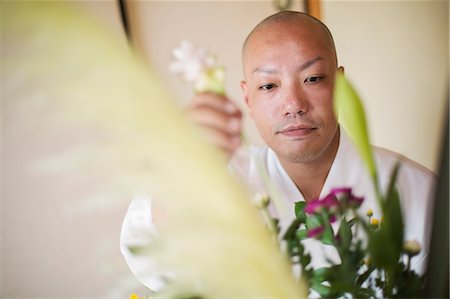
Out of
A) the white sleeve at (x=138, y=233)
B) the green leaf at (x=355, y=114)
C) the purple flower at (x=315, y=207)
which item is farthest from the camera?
the white sleeve at (x=138, y=233)

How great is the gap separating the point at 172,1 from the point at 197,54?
0.09 metres

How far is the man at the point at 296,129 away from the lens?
0.51m

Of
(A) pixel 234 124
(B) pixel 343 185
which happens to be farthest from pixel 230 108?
(B) pixel 343 185

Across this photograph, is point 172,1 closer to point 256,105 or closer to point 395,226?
point 256,105

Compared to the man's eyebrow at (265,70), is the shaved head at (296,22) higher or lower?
higher

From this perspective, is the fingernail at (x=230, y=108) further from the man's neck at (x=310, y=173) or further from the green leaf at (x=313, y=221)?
the green leaf at (x=313, y=221)

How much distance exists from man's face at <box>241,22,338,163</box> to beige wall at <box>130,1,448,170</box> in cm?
6

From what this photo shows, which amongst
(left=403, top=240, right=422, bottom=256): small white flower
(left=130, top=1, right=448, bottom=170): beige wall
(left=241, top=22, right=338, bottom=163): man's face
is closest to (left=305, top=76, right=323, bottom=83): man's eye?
(left=241, top=22, right=338, bottom=163): man's face

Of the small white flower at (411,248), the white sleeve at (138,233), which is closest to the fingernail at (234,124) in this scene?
the white sleeve at (138,233)

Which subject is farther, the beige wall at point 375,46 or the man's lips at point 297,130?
the beige wall at point 375,46

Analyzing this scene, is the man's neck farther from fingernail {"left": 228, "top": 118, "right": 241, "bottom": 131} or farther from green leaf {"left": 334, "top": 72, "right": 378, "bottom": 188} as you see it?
green leaf {"left": 334, "top": 72, "right": 378, "bottom": 188}

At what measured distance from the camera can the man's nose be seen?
500mm

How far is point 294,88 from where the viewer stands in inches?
19.7

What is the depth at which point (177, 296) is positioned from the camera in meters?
0.33
